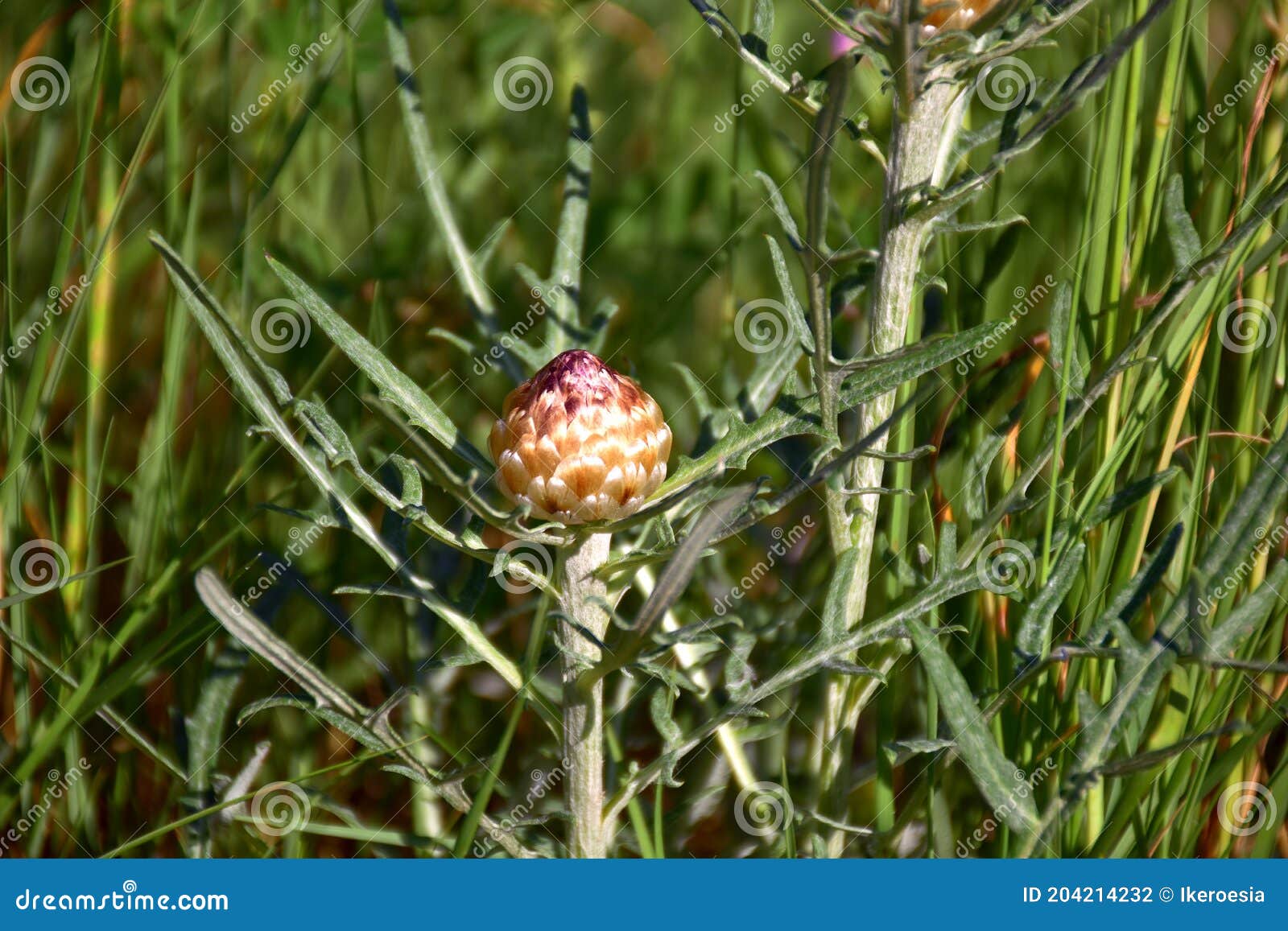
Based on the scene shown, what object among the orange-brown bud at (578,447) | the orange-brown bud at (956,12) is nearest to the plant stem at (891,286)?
the orange-brown bud at (956,12)

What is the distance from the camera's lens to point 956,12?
105cm

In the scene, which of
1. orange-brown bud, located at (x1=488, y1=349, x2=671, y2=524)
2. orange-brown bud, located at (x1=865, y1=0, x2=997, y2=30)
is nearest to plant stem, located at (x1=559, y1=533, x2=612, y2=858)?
orange-brown bud, located at (x1=488, y1=349, x2=671, y2=524)

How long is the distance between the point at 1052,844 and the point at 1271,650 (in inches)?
15.9

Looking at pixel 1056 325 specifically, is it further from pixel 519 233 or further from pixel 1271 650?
pixel 519 233

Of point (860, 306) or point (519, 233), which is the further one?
point (519, 233)

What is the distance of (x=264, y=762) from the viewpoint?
160cm

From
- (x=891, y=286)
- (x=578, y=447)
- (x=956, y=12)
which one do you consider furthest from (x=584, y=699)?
(x=956, y=12)

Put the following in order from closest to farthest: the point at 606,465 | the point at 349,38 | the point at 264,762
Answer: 1. the point at 606,465
2. the point at 349,38
3. the point at 264,762

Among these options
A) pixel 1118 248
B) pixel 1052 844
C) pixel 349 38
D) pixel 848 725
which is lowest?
pixel 1052 844

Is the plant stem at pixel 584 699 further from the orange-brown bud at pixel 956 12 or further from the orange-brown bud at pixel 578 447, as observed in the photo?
the orange-brown bud at pixel 956 12

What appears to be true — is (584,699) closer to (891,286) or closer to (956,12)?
(891,286)

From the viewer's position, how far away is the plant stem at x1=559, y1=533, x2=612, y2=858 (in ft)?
3.88

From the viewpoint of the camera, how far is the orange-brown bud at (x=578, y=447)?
1.08 metres

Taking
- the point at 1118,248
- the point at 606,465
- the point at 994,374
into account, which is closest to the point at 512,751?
the point at 606,465
